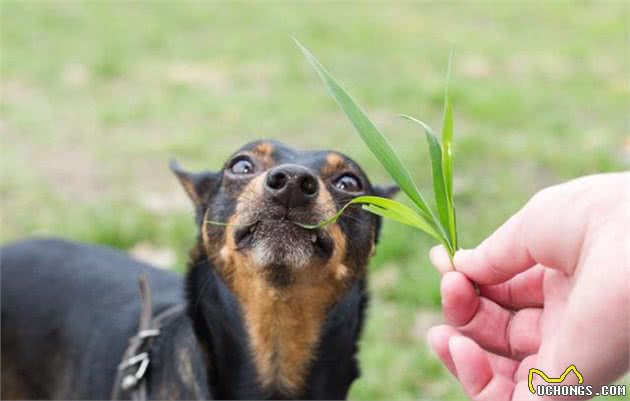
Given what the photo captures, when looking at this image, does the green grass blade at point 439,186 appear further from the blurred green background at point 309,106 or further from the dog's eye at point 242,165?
the blurred green background at point 309,106

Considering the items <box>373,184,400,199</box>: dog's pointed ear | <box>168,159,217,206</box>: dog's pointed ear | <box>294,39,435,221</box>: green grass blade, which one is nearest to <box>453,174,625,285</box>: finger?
<box>294,39,435,221</box>: green grass blade

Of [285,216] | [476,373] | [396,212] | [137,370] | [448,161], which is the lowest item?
[137,370]

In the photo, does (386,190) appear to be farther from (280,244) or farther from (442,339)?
(442,339)

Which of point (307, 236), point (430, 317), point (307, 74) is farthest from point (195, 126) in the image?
point (307, 236)

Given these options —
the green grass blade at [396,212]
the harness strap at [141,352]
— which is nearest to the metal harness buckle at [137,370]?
the harness strap at [141,352]

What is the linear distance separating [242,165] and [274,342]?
0.60 meters

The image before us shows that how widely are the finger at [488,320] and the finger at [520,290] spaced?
16 mm

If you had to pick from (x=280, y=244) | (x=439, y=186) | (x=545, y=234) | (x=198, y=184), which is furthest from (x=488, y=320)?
(x=198, y=184)

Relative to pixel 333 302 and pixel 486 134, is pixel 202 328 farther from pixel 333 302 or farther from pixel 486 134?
pixel 486 134

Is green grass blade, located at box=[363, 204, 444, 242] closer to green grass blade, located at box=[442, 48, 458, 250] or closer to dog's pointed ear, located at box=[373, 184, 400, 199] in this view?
green grass blade, located at box=[442, 48, 458, 250]

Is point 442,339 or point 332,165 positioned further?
point 332,165

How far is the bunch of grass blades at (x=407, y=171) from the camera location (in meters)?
2.15

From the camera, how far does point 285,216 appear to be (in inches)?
102

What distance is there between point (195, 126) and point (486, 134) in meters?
2.35
